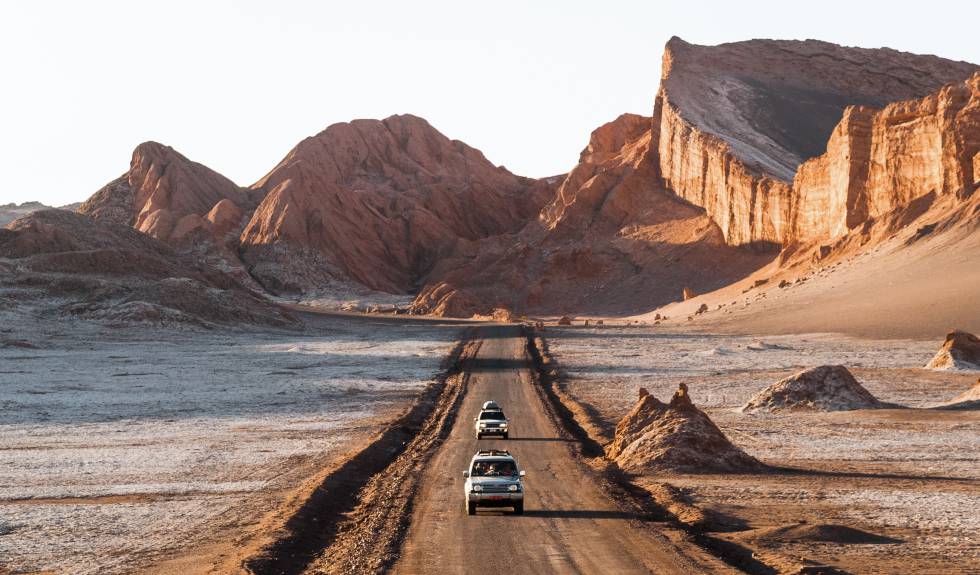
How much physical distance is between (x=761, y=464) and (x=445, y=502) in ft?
28.8

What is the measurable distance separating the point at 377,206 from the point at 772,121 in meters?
56.9

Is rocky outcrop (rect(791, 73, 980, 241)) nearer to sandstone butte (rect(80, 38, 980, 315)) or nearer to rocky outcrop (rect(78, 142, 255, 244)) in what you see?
sandstone butte (rect(80, 38, 980, 315))

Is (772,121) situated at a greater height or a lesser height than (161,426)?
greater

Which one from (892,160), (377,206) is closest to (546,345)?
(892,160)

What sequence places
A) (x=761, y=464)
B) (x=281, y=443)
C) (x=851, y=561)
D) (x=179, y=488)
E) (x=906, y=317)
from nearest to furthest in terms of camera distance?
(x=851, y=561)
(x=179, y=488)
(x=761, y=464)
(x=281, y=443)
(x=906, y=317)

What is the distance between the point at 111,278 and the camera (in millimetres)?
102562

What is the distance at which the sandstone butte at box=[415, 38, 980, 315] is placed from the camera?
9112cm

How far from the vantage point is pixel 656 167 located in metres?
138

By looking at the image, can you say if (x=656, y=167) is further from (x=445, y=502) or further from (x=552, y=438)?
(x=445, y=502)

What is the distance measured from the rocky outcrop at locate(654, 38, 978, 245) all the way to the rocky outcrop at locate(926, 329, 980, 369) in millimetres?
41197

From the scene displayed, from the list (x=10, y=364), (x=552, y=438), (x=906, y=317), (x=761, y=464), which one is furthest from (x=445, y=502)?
(x=906, y=317)

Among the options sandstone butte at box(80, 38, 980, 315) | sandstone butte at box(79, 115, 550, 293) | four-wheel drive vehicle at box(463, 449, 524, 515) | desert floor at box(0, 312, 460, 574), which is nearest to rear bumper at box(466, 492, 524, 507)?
four-wheel drive vehicle at box(463, 449, 524, 515)

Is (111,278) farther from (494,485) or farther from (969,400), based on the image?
(494,485)

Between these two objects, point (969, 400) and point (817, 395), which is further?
point (817, 395)
